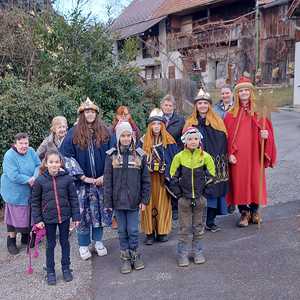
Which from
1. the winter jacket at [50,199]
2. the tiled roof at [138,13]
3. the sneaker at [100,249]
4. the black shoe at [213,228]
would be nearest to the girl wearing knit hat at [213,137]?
the black shoe at [213,228]

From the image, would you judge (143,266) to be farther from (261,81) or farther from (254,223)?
(261,81)

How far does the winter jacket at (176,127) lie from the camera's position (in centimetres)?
540

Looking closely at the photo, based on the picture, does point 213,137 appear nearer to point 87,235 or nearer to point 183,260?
point 183,260

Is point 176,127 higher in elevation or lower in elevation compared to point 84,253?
higher

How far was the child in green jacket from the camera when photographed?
14.4 ft

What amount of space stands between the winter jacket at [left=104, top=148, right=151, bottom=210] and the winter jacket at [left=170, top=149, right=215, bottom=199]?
14.7 inches

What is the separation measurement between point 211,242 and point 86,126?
209 centimetres

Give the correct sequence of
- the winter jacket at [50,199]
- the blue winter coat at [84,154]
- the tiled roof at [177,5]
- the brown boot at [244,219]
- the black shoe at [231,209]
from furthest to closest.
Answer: the tiled roof at [177,5] < the black shoe at [231,209] < the brown boot at [244,219] < the blue winter coat at [84,154] < the winter jacket at [50,199]

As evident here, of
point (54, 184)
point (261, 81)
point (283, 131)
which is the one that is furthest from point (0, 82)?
point (261, 81)

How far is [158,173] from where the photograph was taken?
16.4 ft

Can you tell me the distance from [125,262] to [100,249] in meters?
0.59

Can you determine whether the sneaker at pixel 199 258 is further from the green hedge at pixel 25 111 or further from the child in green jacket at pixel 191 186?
the green hedge at pixel 25 111

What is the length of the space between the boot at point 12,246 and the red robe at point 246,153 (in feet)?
9.50

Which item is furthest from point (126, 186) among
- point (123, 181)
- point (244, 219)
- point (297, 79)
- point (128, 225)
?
point (297, 79)
